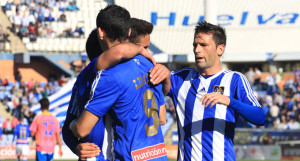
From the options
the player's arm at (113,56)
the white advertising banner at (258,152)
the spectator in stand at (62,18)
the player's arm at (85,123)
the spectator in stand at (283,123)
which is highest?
the player's arm at (113,56)

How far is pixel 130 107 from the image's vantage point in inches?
125

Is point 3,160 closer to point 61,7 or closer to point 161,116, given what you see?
point 61,7

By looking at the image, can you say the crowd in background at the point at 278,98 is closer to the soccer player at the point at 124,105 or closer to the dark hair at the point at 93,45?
the dark hair at the point at 93,45

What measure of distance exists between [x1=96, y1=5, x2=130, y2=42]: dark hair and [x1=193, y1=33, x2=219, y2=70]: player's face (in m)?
1.61

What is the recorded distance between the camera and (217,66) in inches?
191

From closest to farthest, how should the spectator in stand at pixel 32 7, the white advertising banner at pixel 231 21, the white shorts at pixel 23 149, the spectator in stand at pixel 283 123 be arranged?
the white advertising banner at pixel 231 21, the white shorts at pixel 23 149, the spectator in stand at pixel 283 123, the spectator in stand at pixel 32 7

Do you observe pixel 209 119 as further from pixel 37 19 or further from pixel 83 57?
pixel 37 19

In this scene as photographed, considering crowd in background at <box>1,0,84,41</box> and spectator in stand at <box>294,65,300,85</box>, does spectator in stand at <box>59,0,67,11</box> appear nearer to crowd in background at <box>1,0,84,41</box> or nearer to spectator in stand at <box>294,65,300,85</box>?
crowd in background at <box>1,0,84,41</box>

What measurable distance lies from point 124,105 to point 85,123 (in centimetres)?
26

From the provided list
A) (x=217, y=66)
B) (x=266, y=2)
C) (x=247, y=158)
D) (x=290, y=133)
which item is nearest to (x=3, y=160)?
(x=247, y=158)

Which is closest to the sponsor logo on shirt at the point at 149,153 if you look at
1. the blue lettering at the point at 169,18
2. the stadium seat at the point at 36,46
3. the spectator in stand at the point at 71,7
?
the blue lettering at the point at 169,18

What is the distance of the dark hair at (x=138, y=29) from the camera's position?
12.8 ft

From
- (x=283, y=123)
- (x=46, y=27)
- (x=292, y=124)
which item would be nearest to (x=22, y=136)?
(x=283, y=123)

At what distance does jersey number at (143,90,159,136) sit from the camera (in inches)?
131
